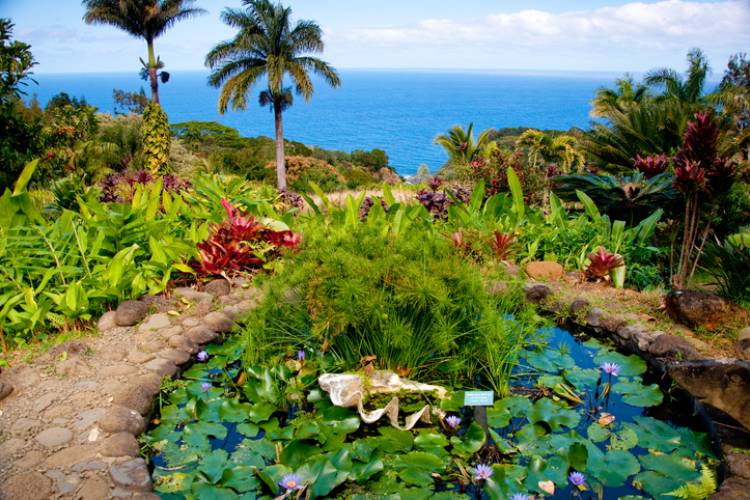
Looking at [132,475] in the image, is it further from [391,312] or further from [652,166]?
[652,166]

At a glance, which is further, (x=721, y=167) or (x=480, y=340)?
(x=721, y=167)

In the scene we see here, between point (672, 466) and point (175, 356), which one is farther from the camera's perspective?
point (175, 356)

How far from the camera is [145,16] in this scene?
66.5ft

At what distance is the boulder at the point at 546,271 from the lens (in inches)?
183

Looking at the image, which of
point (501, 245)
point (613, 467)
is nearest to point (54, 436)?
point (613, 467)

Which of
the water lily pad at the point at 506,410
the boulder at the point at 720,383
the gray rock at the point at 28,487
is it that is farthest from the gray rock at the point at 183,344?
the boulder at the point at 720,383

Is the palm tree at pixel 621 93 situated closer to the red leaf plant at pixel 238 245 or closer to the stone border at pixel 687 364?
the stone border at pixel 687 364

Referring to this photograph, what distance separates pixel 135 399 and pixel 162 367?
1.29ft

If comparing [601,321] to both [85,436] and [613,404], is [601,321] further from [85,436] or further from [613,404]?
[85,436]

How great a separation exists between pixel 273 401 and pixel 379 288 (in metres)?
0.78

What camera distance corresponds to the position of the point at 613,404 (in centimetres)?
300

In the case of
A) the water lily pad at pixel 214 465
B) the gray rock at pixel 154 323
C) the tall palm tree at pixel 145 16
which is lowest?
the water lily pad at pixel 214 465

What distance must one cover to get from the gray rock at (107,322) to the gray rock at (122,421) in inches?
39.9

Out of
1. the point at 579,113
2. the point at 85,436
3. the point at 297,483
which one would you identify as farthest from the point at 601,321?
the point at 579,113
